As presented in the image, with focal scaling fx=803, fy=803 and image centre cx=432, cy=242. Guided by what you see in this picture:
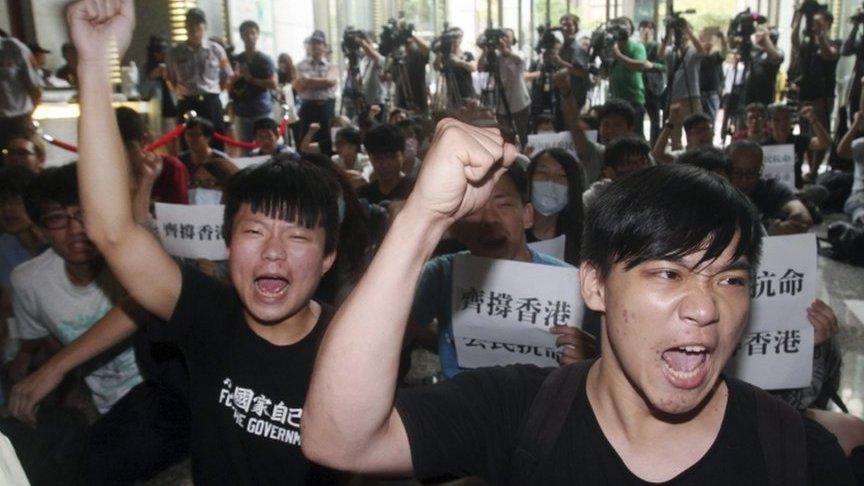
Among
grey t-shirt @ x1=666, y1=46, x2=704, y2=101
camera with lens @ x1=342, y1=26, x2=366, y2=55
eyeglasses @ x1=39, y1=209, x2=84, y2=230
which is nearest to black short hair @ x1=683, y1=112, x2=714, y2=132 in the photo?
grey t-shirt @ x1=666, y1=46, x2=704, y2=101

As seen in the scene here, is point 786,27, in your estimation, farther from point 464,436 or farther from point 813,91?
point 464,436

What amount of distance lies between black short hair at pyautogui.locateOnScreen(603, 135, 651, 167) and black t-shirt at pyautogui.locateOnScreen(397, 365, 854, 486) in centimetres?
318

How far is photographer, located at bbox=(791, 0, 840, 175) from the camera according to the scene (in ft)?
27.8

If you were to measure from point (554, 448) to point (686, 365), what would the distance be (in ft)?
0.75

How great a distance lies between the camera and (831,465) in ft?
3.67

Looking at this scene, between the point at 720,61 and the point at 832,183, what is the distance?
8.23ft

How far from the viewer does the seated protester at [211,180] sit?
15.7 feet

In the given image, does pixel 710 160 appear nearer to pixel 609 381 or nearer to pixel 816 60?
pixel 609 381

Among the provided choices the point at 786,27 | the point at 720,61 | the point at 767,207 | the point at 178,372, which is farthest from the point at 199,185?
the point at 786,27

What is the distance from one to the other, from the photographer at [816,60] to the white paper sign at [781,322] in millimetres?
6640

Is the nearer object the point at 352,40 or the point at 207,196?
the point at 207,196

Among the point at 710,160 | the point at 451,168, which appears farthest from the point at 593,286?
the point at 710,160

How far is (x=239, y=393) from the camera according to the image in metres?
1.74

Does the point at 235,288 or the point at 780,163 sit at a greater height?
the point at 235,288
